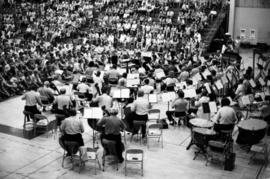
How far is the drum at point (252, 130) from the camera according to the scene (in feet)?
39.8

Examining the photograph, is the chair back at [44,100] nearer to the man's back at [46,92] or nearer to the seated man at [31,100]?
the man's back at [46,92]

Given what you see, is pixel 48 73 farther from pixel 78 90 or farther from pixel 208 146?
pixel 208 146

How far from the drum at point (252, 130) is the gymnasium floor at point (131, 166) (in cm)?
61

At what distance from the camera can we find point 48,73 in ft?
68.0

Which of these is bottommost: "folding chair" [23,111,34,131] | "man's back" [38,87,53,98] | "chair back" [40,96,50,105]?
"folding chair" [23,111,34,131]

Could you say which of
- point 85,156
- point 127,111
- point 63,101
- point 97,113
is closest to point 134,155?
point 85,156

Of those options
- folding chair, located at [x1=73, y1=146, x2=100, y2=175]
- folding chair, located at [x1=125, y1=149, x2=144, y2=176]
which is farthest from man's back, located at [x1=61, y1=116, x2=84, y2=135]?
folding chair, located at [x1=125, y1=149, x2=144, y2=176]

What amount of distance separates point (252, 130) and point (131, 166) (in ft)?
12.3

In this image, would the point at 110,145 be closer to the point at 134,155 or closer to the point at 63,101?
the point at 134,155

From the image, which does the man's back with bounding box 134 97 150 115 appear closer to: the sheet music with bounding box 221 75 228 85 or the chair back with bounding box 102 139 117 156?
the chair back with bounding box 102 139 117 156

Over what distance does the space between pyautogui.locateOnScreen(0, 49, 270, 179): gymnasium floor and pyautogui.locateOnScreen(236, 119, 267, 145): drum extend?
1.99ft

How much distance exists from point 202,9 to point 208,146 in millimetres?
20562

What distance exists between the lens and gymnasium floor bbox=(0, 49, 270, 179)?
11.4 m

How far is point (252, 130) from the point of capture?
1199 cm
